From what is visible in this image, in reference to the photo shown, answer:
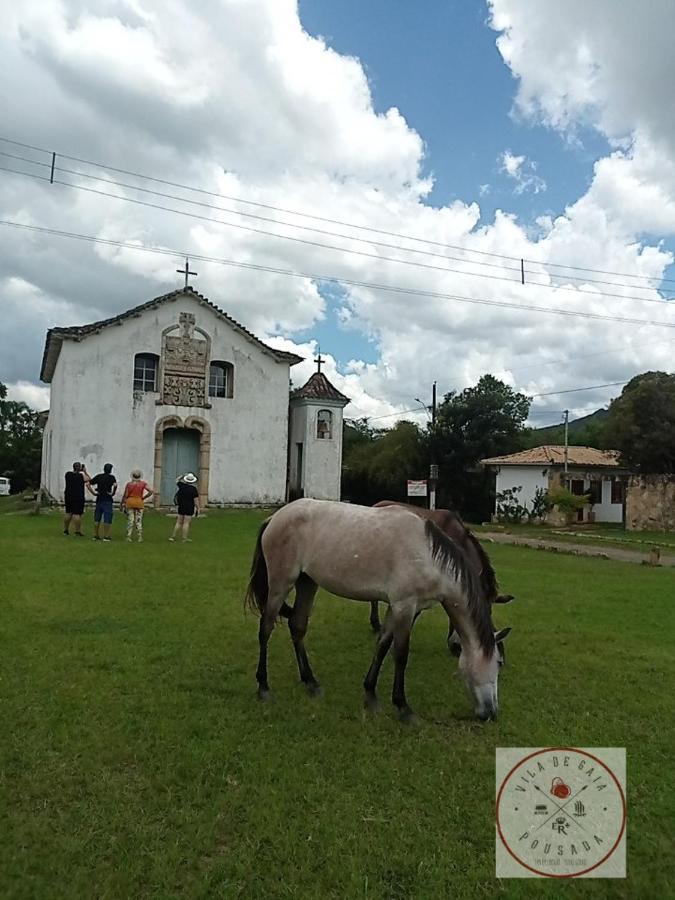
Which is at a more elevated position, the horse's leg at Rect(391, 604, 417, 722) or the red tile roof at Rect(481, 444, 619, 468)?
the red tile roof at Rect(481, 444, 619, 468)

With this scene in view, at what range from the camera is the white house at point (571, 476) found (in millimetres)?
32281

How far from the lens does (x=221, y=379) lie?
1037 inches

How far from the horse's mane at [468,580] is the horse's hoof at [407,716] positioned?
28.3 inches

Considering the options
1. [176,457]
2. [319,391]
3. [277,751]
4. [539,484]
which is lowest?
[277,751]

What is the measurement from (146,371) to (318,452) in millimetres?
7572

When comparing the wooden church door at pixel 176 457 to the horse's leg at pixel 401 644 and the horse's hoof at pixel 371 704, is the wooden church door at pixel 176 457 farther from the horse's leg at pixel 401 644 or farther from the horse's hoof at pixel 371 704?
the horse's leg at pixel 401 644

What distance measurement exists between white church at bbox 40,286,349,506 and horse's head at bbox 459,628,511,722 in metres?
21.0

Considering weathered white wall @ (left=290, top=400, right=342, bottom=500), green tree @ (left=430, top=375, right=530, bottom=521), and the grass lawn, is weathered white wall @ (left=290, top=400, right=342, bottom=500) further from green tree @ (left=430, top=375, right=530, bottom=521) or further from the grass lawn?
the grass lawn

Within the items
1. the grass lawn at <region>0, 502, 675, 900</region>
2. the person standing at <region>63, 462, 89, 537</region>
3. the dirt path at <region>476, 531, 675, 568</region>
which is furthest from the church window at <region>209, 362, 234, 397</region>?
the grass lawn at <region>0, 502, 675, 900</region>

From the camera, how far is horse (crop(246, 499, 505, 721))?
4773 millimetres

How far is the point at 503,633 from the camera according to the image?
5.04m

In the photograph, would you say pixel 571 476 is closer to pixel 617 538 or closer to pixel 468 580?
pixel 617 538

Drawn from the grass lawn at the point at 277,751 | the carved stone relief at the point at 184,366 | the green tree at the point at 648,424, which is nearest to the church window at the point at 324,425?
the carved stone relief at the point at 184,366

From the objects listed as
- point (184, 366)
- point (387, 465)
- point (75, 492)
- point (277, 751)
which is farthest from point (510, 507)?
point (277, 751)
